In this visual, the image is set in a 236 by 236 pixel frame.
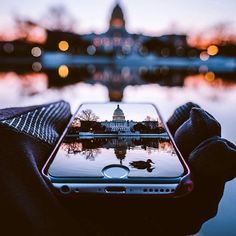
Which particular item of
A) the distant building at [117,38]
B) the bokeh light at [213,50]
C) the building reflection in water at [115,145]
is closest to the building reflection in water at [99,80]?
the building reflection in water at [115,145]

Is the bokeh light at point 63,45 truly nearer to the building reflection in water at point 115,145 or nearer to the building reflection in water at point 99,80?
the building reflection in water at point 99,80

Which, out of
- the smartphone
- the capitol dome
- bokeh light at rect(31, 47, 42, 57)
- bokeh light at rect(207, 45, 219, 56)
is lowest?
bokeh light at rect(207, 45, 219, 56)

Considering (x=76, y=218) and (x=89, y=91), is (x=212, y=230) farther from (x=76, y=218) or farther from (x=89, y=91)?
(x=89, y=91)

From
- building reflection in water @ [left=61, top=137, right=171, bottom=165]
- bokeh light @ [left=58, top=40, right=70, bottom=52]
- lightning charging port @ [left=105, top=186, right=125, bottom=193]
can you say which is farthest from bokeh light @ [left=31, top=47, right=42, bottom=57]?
A: lightning charging port @ [left=105, top=186, right=125, bottom=193]

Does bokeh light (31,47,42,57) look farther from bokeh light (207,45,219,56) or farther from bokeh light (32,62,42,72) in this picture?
bokeh light (207,45,219,56)

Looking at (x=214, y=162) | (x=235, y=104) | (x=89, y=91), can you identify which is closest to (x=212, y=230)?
(x=214, y=162)

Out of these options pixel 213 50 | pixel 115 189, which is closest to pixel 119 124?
pixel 115 189

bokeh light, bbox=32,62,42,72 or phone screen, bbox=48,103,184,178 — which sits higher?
phone screen, bbox=48,103,184,178

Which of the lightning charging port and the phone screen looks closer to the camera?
the lightning charging port

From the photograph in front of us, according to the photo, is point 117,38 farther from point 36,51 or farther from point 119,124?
point 119,124
